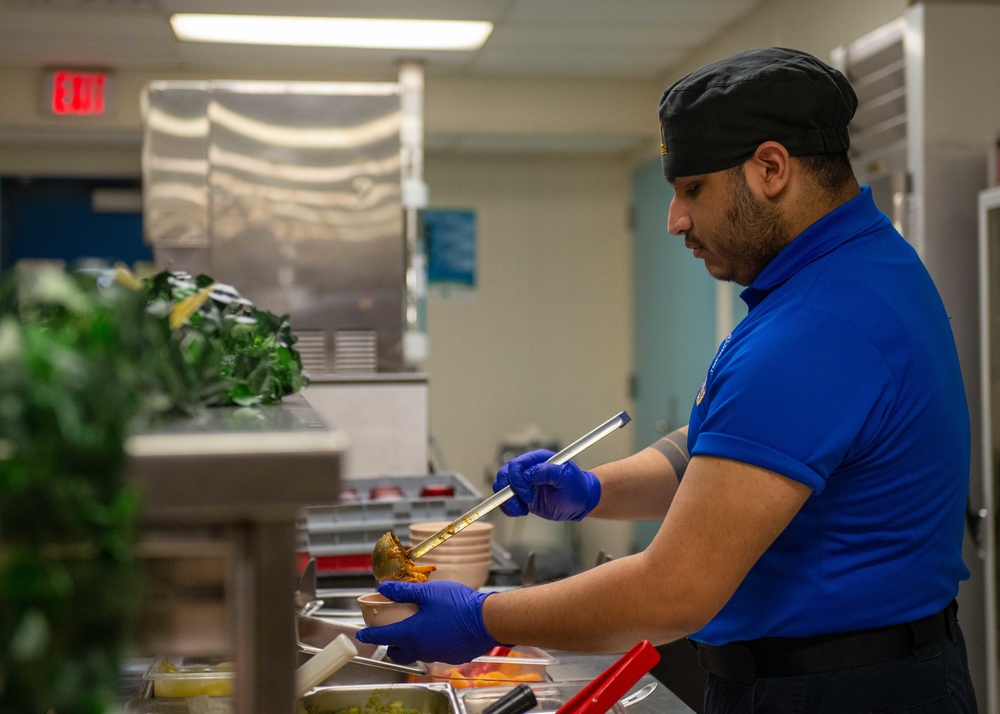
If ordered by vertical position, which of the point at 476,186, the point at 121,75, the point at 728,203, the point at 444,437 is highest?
the point at 121,75

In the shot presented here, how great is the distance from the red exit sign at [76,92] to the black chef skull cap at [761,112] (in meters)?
4.25

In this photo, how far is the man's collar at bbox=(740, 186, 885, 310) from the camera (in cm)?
134

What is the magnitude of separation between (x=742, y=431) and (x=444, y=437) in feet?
15.4

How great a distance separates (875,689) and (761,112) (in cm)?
76

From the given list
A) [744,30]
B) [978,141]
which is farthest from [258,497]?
[744,30]

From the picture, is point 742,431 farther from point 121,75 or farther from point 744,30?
point 121,75

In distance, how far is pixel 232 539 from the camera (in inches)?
25.8

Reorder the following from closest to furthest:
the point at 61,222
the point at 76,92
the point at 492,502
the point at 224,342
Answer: the point at 224,342 < the point at 492,502 < the point at 76,92 < the point at 61,222

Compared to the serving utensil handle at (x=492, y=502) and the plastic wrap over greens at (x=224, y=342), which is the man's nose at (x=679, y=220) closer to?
the serving utensil handle at (x=492, y=502)

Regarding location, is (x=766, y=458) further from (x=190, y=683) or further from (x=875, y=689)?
(x=190, y=683)

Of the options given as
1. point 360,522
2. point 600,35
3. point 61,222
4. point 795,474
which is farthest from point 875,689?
point 61,222

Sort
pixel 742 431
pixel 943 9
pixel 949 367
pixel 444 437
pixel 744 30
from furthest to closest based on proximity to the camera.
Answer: pixel 444 437 < pixel 744 30 < pixel 943 9 < pixel 949 367 < pixel 742 431

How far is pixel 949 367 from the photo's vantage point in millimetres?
1327

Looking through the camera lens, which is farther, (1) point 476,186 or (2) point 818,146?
(1) point 476,186
